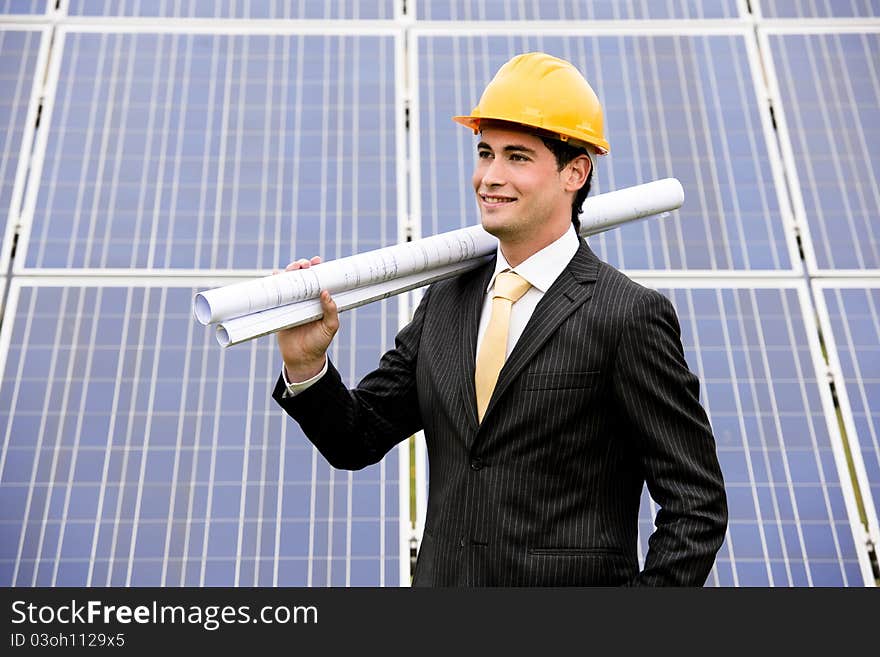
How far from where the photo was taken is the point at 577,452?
66.9 inches

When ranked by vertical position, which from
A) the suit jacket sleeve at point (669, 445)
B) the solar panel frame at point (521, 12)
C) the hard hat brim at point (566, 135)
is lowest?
the suit jacket sleeve at point (669, 445)

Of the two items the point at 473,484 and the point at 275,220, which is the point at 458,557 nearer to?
the point at 473,484

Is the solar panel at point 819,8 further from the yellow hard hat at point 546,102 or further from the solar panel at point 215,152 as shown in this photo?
the yellow hard hat at point 546,102

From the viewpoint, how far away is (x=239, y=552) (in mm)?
3133

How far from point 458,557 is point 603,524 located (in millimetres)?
276

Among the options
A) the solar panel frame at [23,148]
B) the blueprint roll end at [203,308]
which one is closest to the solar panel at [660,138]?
the solar panel frame at [23,148]

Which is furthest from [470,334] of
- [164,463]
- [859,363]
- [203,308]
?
[859,363]

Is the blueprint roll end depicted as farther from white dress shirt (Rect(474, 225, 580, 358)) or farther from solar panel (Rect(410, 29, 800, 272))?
solar panel (Rect(410, 29, 800, 272))

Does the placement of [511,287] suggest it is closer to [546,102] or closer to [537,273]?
[537,273]

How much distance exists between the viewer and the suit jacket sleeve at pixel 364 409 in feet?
6.12

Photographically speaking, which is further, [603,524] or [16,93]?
[16,93]

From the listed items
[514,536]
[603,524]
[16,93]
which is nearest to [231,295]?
[514,536]

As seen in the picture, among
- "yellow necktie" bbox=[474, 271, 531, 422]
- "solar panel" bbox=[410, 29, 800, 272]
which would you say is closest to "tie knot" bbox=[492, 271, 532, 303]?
"yellow necktie" bbox=[474, 271, 531, 422]

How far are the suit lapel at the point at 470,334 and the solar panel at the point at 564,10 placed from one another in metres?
2.48
